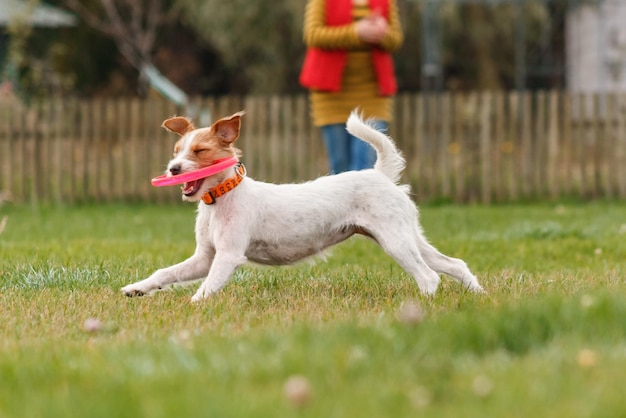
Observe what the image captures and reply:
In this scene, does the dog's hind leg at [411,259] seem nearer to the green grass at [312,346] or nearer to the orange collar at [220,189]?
the green grass at [312,346]

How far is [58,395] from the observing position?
291cm

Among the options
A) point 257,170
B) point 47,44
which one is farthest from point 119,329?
point 47,44

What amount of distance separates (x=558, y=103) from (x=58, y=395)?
1109 cm

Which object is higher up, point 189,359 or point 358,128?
point 358,128

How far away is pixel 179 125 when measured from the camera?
5.26 m

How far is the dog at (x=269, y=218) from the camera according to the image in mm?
5012

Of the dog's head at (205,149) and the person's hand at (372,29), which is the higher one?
the person's hand at (372,29)

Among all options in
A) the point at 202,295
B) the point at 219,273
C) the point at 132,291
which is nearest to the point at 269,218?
the point at 219,273

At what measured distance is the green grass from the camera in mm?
2715

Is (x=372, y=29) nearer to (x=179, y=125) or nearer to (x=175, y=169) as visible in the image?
(x=179, y=125)

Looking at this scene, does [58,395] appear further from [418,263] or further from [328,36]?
[328,36]

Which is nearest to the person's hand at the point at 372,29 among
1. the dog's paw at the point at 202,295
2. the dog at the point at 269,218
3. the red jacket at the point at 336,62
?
the red jacket at the point at 336,62

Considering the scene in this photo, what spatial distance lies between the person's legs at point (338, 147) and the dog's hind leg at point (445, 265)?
2.91m

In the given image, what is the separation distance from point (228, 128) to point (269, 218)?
51 cm
